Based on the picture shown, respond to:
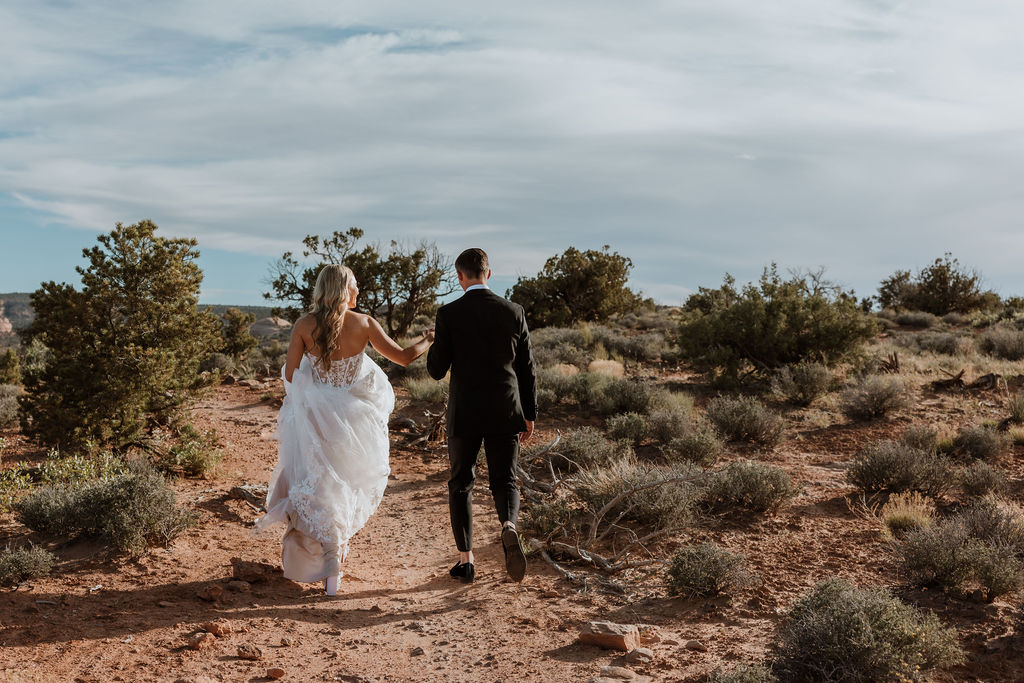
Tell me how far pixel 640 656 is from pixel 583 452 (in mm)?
4460

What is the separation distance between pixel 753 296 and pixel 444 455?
928 centimetres

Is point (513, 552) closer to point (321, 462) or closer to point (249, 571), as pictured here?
point (321, 462)

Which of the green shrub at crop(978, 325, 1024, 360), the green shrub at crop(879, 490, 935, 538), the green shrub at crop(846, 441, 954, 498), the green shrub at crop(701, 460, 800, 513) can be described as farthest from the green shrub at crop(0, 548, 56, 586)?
the green shrub at crop(978, 325, 1024, 360)

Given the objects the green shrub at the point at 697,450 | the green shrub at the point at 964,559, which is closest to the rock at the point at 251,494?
the green shrub at the point at 697,450

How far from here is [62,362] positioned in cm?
834

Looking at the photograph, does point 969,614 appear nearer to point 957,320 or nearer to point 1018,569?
point 1018,569

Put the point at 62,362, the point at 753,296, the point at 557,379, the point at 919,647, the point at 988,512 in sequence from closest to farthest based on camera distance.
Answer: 1. the point at 919,647
2. the point at 988,512
3. the point at 62,362
4. the point at 557,379
5. the point at 753,296

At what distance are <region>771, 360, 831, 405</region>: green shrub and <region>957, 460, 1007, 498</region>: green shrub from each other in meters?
5.47

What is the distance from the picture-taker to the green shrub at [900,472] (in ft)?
25.5

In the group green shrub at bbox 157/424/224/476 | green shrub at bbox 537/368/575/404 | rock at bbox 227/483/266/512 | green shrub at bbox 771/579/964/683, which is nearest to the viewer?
green shrub at bbox 771/579/964/683

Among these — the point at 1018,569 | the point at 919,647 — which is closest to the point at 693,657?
the point at 919,647

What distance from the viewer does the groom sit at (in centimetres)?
535

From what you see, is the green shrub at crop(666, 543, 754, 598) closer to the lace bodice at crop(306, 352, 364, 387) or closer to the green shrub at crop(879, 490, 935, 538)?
the green shrub at crop(879, 490, 935, 538)

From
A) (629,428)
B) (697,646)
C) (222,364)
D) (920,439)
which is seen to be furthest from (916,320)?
(697,646)
